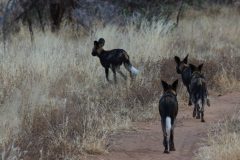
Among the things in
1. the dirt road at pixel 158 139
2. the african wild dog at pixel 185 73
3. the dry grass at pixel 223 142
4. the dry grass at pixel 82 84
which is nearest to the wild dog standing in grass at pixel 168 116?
the dirt road at pixel 158 139

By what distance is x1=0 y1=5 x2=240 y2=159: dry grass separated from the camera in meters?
7.41

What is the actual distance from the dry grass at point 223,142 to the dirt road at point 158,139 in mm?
194

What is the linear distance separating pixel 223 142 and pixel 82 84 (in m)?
4.76

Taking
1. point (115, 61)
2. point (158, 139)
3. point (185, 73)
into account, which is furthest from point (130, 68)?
point (158, 139)

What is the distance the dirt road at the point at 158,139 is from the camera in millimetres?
7582

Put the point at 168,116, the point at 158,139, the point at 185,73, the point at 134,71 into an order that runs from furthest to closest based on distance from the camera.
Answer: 1. the point at 134,71
2. the point at 185,73
3. the point at 158,139
4. the point at 168,116

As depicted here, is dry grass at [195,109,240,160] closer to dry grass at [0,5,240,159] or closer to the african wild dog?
dry grass at [0,5,240,159]

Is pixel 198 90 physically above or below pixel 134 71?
below

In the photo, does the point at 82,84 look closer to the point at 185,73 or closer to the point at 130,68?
the point at 130,68

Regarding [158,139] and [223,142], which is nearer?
[223,142]

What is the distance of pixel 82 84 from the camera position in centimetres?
1160

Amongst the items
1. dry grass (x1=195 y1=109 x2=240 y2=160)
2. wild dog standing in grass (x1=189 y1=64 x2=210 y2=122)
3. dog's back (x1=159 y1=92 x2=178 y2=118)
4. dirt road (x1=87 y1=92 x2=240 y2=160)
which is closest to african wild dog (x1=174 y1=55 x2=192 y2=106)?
dirt road (x1=87 y1=92 x2=240 y2=160)

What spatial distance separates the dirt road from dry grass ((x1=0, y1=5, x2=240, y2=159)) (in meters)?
0.21

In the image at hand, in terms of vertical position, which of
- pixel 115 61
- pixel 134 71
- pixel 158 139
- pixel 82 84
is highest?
pixel 115 61
